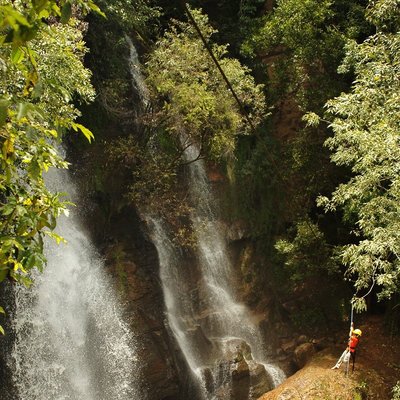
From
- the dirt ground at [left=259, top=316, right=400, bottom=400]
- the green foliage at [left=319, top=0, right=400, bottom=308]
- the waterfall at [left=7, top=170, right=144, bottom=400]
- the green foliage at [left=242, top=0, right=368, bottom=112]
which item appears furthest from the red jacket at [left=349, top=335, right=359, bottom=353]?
the green foliage at [left=242, top=0, right=368, bottom=112]

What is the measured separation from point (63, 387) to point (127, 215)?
4.68 m

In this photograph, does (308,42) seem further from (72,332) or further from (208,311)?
(72,332)

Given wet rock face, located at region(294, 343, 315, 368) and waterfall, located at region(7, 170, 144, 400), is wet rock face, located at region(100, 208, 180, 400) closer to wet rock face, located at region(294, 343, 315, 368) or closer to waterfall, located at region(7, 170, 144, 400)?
waterfall, located at region(7, 170, 144, 400)

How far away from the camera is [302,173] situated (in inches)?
563

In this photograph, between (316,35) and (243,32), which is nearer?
(316,35)

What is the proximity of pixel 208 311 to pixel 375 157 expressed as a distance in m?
7.45

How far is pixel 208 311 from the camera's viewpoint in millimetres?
13570

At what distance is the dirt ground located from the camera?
934 cm

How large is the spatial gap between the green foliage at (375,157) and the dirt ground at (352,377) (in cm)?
229

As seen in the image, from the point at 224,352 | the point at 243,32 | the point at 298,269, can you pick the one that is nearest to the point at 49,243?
the point at 224,352

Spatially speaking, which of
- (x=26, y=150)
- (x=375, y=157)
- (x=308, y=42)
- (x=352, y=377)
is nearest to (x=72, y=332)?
(x=352, y=377)

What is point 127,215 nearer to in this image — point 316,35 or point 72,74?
point 72,74

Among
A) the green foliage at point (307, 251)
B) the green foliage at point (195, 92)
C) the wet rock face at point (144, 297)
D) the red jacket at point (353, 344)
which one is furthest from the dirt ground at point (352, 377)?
the green foliage at point (195, 92)

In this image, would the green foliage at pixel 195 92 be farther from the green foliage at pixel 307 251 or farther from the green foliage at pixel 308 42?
the green foliage at pixel 307 251
